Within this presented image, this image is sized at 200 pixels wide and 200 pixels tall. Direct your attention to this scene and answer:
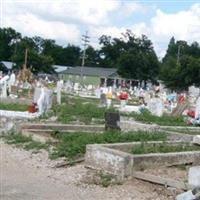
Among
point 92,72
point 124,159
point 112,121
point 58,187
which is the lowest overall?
point 58,187

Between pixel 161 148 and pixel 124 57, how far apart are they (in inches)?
3311

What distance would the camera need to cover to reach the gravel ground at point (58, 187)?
328 inches

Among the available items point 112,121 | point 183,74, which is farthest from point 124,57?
point 112,121

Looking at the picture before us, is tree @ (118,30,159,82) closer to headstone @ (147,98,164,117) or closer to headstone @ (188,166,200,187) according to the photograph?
headstone @ (147,98,164,117)

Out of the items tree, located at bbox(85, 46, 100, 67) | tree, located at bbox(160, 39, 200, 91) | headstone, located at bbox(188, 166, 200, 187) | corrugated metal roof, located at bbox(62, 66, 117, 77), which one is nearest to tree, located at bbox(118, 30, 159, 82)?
corrugated metal roof, located at bbox(62, 66, 117, 77)

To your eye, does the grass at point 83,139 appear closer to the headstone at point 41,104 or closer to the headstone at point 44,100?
the headstone at point 41,104

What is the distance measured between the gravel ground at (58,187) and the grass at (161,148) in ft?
3.46

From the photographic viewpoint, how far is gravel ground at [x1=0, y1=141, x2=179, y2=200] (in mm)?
8344

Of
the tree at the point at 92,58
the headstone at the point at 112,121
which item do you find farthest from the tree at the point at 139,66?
the headstone at the point at 112,121

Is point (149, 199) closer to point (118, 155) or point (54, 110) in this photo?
point (118, 155)

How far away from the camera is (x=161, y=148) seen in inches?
428

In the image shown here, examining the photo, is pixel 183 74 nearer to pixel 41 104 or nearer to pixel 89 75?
pixel 89 75

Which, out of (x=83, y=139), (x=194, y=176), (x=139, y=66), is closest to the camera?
(x=194, y=176)

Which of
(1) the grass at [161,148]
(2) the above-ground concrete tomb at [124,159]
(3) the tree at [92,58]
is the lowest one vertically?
(2) the above-ground concrete tomb at [124,159]
